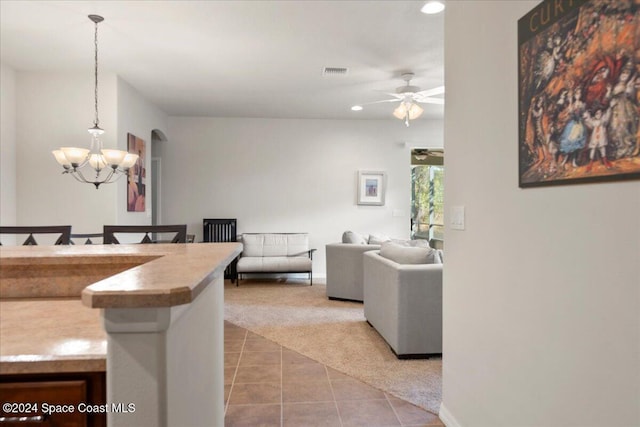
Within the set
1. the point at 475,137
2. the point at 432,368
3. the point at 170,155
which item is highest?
the point at 170,155

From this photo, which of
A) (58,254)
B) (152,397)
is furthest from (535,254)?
(58,254)

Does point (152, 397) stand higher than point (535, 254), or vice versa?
point (535, 254)

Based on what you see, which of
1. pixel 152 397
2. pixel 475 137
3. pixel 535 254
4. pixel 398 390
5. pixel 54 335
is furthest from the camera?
pixel 398 390

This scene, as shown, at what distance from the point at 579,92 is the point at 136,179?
16.8 ft

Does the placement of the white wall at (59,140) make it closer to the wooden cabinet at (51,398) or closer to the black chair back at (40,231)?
the black chair back at (40,231)

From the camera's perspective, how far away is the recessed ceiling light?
2828mm

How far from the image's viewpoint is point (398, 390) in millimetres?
2479

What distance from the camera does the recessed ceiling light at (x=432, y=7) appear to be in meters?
2.83

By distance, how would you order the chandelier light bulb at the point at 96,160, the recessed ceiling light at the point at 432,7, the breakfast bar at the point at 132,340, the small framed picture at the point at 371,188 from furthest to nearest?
the small framed picture at the point at 371,188
the chandelier light bulb at the point at 96,160
the recessed ceiling light at the point at 432,7
the breakfast bar at the point at 132,340

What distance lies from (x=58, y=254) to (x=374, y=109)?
535 centimetres

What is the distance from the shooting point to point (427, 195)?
7.84 metres

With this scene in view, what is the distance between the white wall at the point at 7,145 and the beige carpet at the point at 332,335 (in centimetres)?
270

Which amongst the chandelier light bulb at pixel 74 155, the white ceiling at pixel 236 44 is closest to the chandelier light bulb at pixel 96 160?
the chandelier light bulb at pixel 74 155

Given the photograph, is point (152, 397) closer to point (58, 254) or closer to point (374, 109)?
point (58, 254)
